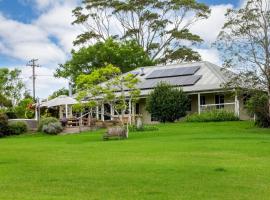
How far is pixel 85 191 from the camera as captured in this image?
31.6 ft

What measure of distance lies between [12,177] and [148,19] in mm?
51071

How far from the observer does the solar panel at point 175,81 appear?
4231cm

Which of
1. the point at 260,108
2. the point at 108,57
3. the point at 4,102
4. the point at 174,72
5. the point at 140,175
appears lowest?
the point at 140,175

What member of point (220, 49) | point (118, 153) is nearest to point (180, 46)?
point (220, 49)

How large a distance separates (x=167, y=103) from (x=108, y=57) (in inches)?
739

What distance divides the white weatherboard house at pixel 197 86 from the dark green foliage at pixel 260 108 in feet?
16.2

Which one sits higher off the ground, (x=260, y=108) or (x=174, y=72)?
(x=174, y=72)

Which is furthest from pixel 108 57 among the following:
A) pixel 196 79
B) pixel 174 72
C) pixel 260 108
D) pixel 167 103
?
pixel 260 108

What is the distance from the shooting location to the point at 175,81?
4369cm

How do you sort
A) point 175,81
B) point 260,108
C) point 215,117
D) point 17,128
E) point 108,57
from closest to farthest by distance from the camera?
point 260,108 → point 17,128 → point 215,117 → point 175,81 → point 108,57

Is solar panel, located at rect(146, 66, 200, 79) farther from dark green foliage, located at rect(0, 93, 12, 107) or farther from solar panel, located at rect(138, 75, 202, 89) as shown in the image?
dark green foliage, located at rect(0, 93, 12, 107)

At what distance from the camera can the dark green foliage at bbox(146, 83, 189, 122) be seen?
39938mm

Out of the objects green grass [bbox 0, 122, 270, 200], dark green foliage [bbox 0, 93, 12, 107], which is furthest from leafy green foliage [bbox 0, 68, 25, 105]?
green grass [bbox 0, 122, 270, 200]

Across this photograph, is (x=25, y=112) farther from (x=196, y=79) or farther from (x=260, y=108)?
(x=260, y=108)
